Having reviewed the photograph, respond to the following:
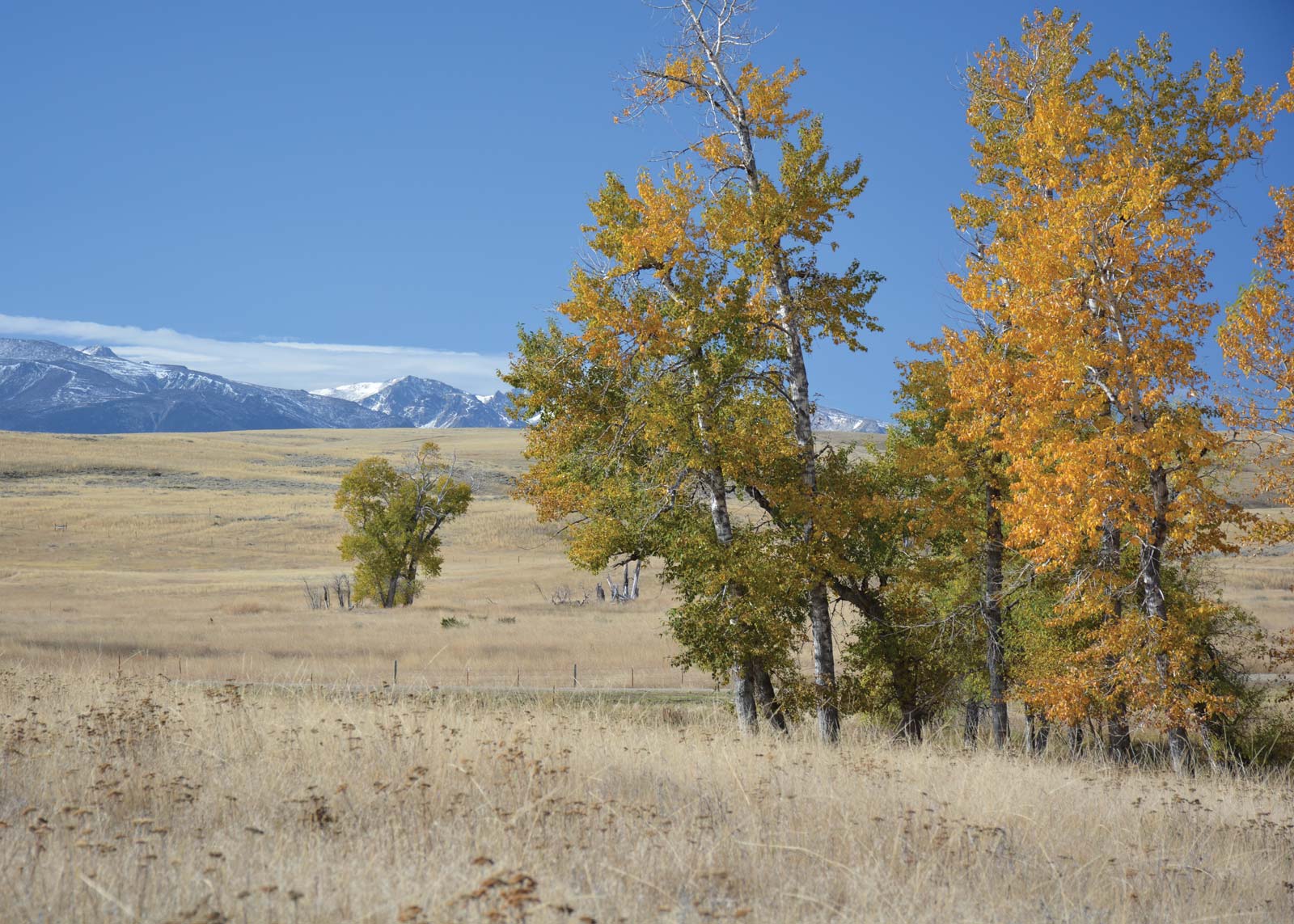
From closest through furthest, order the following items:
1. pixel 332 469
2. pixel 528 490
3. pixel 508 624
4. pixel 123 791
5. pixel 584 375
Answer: pixel 123 791 → pixel 584 375 → pixel 528 490 → pixel 508 624 → pixel 332 469

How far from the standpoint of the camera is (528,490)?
943 inches

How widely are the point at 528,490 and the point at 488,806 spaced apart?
681 inches

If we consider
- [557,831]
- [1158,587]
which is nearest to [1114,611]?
[1158,587]

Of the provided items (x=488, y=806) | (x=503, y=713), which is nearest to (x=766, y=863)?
(x=488, y=806)

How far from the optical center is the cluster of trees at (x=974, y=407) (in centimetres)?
1766

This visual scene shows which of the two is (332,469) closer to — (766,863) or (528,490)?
(528,490)

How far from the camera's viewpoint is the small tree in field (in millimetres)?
55281

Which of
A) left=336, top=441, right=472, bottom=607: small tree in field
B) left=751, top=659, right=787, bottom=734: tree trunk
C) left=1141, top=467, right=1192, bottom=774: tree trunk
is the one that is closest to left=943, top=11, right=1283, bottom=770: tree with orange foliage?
left=1141, top=467, right=1192, bottom=774: tree trunk

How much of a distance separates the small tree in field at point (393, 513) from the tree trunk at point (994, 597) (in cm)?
3684

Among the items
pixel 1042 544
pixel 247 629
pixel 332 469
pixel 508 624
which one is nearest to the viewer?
pixel 1042 544

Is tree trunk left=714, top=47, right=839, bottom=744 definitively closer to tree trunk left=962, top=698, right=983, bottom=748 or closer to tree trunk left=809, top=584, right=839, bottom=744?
tree trunk left=809, top=584, right=839, bottom=744

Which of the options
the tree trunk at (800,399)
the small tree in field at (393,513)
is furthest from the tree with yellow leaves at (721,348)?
the small tree in field at (393,513)

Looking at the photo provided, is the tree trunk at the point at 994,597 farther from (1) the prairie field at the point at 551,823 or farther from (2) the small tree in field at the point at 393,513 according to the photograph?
(2) the small tree in field at the point at 393,513

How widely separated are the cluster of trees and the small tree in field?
33.9 meters
